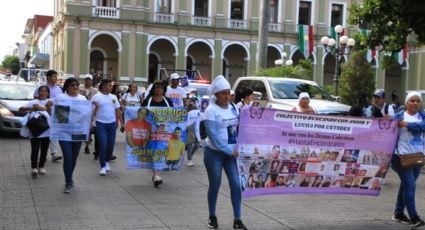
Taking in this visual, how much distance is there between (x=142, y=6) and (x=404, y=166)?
3588cm

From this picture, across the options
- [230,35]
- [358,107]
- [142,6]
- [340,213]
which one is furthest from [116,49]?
[340,213]

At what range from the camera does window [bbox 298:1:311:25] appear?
1845 inches

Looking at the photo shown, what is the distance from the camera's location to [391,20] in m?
14.8

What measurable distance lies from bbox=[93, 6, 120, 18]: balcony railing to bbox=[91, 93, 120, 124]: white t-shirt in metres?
31.3

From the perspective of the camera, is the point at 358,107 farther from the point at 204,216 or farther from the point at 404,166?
the point at 204,216

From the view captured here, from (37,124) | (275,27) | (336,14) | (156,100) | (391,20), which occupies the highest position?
(336,14)

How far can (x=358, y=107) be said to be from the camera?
11.0 meters

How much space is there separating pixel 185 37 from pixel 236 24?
14.0ft

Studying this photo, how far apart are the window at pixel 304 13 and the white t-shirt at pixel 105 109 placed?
3831cm

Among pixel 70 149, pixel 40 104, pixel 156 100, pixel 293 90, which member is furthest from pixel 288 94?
pixel 70 149

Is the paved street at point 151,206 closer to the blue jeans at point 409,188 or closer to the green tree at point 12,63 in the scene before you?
the blue jeans at point 409,188

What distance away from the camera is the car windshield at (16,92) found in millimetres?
17458

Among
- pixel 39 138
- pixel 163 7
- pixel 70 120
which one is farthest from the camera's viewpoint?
pixel 163 7

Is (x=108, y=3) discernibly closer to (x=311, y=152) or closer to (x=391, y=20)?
(x=391, y=20)
